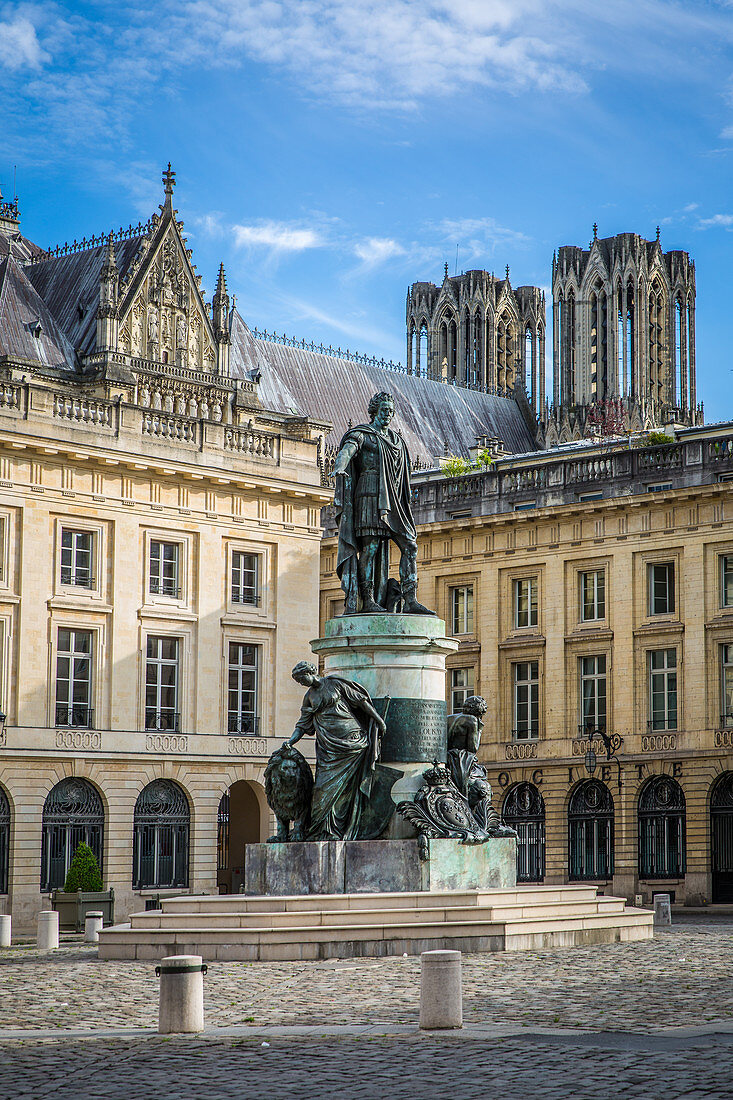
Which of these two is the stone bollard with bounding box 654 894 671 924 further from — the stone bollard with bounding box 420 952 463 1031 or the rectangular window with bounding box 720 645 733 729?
the stone bollard with bounding box 420 952 463 1031

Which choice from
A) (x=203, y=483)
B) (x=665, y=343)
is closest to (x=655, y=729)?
(x=203, y=483)

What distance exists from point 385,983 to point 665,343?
110586 mm

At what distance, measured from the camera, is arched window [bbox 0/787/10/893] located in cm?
4219

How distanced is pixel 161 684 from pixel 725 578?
16496 millimetres

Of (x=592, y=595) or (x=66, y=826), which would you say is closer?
(x=66, y=826)

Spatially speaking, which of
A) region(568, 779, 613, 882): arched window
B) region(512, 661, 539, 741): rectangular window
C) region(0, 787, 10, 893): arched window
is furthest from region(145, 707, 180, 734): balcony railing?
region(568, 779, 613, 882): arched window

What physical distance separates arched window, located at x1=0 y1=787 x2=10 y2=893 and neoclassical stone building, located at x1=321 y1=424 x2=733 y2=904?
15804 millimetres

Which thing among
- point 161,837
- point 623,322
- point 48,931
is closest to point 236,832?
point 161,837

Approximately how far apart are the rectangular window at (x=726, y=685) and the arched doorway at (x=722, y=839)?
59.6 inches

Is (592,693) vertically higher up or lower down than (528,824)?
higher up

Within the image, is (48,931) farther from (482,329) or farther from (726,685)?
(482,329)

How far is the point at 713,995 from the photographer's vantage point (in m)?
16.9

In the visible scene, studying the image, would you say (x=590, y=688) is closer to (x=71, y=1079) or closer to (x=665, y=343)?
(x=71, y=1079)

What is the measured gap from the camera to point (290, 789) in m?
22.5
